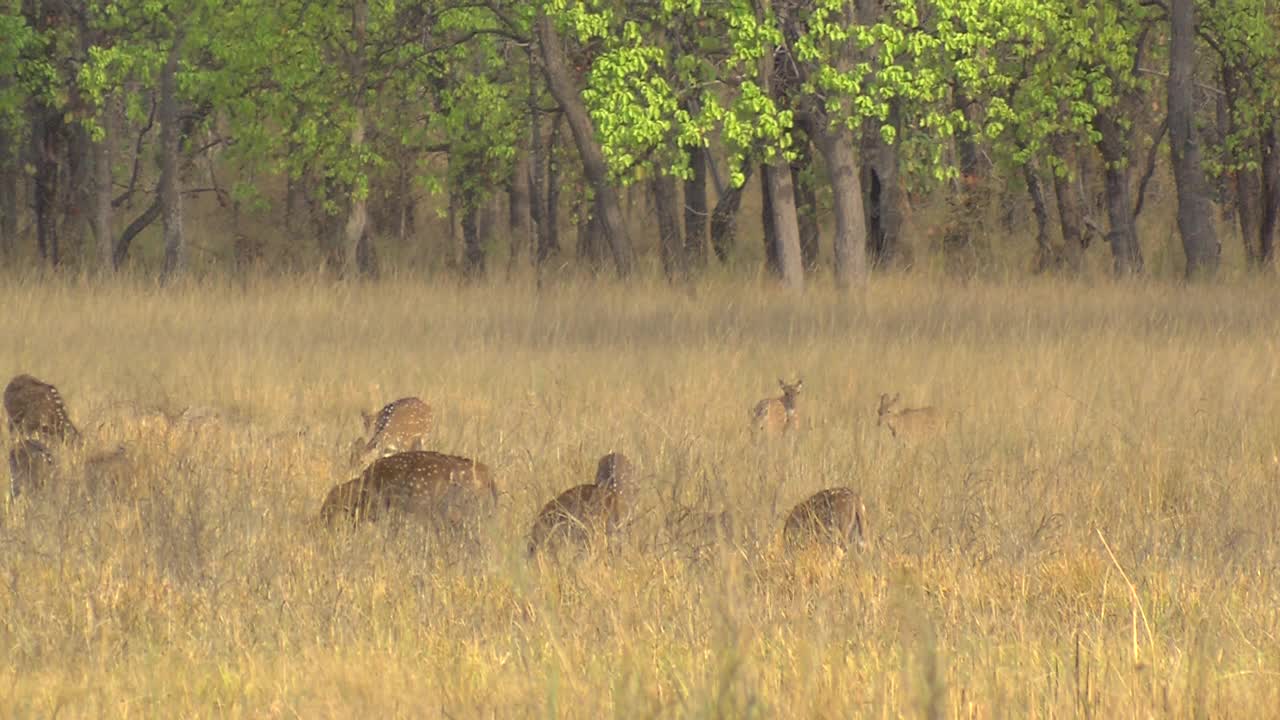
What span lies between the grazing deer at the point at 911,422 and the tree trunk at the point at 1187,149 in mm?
11987

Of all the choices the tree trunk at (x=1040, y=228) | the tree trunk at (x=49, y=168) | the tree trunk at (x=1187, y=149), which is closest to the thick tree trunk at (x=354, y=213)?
the tree trunk at (x=49, y=168)

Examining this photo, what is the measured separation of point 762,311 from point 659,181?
29.0ft

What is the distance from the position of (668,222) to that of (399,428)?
16.6m

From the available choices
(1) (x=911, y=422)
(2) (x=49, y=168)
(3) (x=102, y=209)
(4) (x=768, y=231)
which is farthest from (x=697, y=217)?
(1) (x=911, y=422)

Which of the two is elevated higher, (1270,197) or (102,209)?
(102,209)

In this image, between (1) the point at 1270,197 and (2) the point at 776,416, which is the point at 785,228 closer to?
(2) the point at 776,416

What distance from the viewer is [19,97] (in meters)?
25.9

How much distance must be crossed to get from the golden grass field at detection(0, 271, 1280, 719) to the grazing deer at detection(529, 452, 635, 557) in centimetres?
16

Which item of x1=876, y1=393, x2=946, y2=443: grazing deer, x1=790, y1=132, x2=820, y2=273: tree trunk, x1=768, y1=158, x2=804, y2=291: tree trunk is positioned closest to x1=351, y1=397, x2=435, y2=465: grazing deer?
x1=876, y1=393, x2=946, y2=443: grazing deer

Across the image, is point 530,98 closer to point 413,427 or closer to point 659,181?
point 659,181

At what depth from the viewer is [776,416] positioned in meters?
10.1

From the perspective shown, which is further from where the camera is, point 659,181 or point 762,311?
point 659,181

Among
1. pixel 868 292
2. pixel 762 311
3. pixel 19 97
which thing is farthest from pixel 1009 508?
pixel 19 97

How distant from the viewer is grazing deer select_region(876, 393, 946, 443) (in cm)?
985
